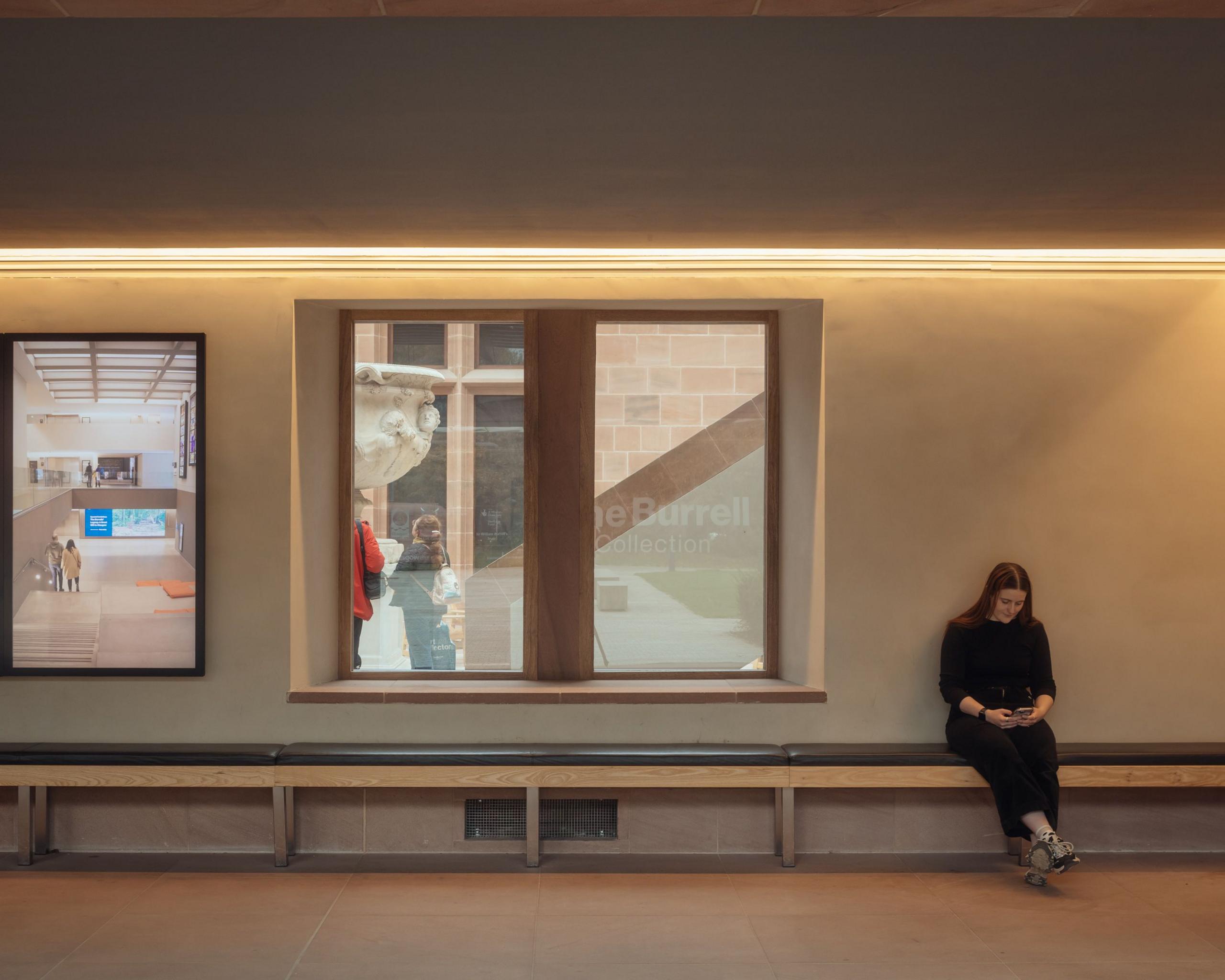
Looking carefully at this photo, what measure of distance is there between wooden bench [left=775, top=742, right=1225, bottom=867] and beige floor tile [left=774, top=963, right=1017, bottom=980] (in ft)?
3.54

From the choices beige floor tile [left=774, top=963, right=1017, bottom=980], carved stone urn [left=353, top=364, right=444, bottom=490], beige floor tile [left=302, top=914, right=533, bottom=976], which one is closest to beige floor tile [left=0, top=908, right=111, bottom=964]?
Result: beige floor tile [left=302, top=914, right=533, bottom=976]

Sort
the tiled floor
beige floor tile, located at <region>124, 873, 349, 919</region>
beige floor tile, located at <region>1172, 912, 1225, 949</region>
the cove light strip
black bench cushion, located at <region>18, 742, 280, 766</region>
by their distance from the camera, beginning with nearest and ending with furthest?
the tiled floor, beige floor tile, located at <region>1172, 912, 1225, 949</region>, beige floor tile, located at <region>124, 873, 349, 919</region>, black bench cushion, located at <region>18, 742, 280, 766</region>, the cove light strip

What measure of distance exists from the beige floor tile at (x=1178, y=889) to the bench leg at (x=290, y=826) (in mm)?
3947

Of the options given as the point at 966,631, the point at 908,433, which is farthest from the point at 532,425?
the point at 966,631

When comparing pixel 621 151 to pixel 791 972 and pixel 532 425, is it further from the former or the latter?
pixel 791 972

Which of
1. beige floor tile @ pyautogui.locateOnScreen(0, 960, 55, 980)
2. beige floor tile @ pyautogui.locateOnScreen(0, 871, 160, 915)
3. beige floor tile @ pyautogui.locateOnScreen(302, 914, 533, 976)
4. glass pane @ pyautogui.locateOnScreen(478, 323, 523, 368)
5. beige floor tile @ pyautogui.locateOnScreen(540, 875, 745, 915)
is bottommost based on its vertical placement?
beige floor tile @ pyautogui.locateOnScreen(540, 875, 745, 915)

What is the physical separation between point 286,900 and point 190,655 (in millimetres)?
Answer: 1397

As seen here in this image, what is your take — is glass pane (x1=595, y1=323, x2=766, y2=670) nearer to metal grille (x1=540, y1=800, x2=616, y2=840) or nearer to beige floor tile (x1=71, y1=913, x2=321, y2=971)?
metal grille (x1=540, y1=800, x2=616, y2=840)

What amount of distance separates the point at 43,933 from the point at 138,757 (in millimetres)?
897

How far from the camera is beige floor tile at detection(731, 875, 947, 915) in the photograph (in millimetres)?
4215

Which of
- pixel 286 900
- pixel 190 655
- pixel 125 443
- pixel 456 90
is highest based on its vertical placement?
pixel 456 90

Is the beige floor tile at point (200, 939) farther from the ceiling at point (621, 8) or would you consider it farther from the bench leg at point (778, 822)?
the ceiling at point (621, 8)

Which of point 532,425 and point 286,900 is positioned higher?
point 532,425

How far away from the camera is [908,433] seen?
5.06 metres
